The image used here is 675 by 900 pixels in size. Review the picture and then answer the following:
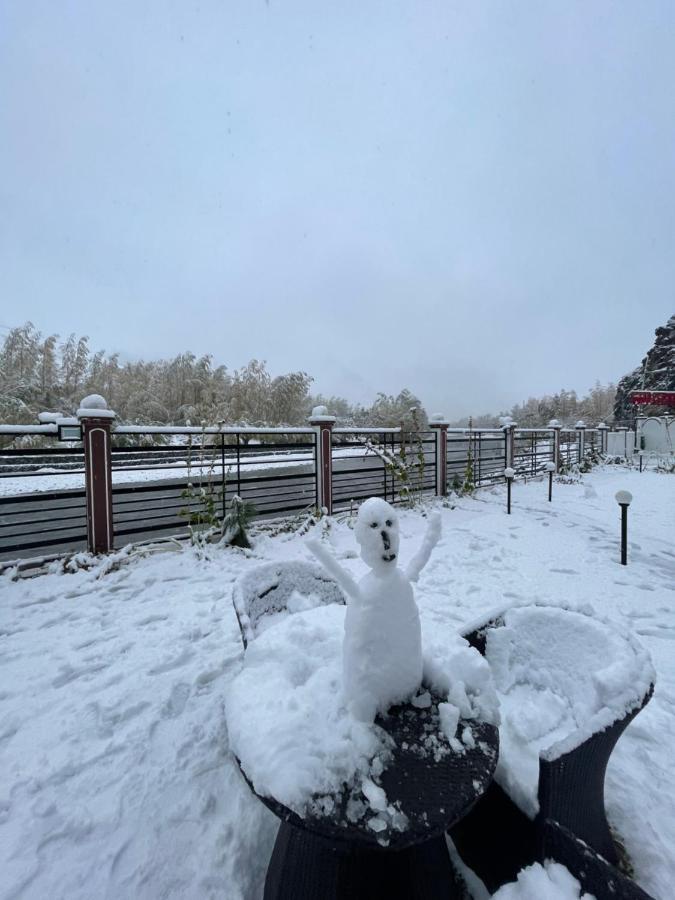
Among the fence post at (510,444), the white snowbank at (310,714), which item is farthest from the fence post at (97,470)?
the fence post at (510,444)

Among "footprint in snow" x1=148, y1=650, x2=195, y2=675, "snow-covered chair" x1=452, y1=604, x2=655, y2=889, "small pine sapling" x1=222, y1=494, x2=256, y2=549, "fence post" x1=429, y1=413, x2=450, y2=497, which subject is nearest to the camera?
"snow-covered chair" x1=452, y1=604, x2=655, y2=889

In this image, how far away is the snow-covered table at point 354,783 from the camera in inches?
36.3

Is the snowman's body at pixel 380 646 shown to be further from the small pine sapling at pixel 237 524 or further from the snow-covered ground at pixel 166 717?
the small pine sapling at pixel 237 524

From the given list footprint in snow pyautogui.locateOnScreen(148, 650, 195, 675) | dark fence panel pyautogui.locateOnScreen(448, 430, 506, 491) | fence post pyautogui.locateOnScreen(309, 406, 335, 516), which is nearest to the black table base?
footprint in snow pyautogui.locateOnScreen(148, 650, 195, 675)

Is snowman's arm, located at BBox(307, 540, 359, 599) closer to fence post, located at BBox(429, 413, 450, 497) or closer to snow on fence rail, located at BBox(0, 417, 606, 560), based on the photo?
snow on fence rail, located at BBox(0, 417, 606, 560)

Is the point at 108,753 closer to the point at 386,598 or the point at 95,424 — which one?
the point at 386,598

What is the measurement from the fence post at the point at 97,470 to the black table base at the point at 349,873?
12.6 feet

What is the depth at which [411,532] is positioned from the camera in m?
5.40

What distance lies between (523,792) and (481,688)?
273 mm

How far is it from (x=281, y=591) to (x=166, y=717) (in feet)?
2.72

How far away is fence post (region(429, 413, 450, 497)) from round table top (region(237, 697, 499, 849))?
6.52 m

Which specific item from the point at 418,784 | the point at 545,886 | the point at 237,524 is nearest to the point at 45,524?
the point at 237,524

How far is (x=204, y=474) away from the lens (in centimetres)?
529

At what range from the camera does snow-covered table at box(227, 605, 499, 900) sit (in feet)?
3.03
